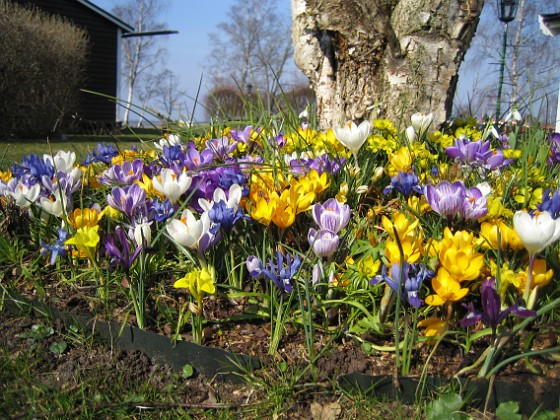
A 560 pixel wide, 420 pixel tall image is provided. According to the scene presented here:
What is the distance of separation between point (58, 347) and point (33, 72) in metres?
12.7

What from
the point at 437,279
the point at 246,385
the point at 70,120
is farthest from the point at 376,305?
the point at 70,120

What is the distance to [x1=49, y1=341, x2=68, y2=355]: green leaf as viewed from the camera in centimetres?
176

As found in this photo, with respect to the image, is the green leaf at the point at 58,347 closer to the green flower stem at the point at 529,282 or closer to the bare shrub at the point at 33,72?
the green flower stem at the point at 529,282

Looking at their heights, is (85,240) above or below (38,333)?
above

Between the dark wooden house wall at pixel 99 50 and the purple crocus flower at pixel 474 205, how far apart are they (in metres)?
18.9

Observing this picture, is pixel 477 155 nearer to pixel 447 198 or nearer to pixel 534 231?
pixel 447 198

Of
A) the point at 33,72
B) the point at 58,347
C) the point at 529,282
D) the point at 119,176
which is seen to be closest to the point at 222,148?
the point at 119,176

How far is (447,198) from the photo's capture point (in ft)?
5.57

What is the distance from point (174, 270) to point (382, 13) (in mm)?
2072

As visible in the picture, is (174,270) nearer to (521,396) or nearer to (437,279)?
(437,279)

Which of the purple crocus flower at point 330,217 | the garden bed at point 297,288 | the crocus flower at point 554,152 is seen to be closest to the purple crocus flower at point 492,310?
the garden bed at point 297,288

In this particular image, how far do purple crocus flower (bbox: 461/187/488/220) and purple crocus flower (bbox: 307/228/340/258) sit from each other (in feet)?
1.37

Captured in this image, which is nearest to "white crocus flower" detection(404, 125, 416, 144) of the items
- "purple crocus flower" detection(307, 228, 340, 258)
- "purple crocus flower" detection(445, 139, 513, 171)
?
"purple crocus flower" detection(445, 139, 513, 171)

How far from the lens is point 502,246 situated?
165 cm
